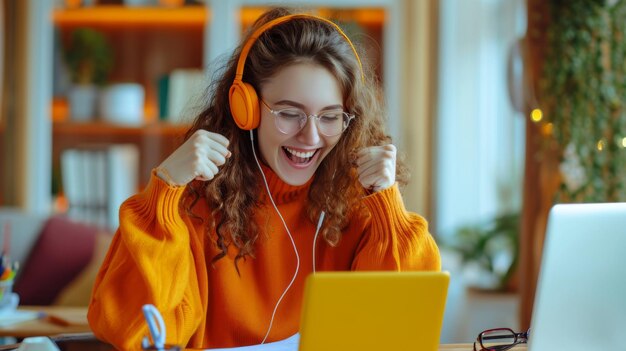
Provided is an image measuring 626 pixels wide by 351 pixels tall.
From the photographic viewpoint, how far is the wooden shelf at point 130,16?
3.88m

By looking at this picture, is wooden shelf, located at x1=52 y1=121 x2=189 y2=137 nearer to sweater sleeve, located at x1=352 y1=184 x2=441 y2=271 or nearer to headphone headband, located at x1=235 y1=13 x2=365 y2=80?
headphone headband, located at x1=235 y1=13 x2=365 y2=80

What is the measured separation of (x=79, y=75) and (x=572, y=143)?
2.32 m

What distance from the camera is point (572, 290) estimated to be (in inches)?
49.4

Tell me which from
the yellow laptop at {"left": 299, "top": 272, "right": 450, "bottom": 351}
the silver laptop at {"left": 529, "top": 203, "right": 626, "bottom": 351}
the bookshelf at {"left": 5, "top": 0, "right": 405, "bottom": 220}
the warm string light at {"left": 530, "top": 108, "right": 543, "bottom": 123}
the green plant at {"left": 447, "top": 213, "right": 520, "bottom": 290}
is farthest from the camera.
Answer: the bookshelf at {"left": 5, "top": 0, "right": 405, "bottom": 220}

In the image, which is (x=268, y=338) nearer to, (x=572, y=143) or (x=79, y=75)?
(x=572, y=143)

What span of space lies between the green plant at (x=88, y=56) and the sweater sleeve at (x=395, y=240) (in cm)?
256

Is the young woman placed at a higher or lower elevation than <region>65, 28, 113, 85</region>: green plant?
lower

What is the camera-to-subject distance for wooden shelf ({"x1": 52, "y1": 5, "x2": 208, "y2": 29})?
3.88 metres

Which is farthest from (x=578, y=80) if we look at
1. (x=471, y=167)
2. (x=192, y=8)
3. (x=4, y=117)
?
(x=4, y=117)

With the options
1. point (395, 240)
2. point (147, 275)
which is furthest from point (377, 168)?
point (147, 275)

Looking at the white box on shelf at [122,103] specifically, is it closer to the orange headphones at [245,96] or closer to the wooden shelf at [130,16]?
the wooden shelf at [130,16]

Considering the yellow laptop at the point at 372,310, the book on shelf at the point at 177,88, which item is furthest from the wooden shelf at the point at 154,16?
the yellow laptop at the point at 372,310

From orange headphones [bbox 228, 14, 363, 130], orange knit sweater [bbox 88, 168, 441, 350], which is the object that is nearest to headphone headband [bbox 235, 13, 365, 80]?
orange headphones [bbox 228, 14, 363, 130]

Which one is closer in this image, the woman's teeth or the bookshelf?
the woman's teeth
